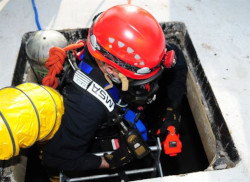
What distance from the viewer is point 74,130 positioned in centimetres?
131

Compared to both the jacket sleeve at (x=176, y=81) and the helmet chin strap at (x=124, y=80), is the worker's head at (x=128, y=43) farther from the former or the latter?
the jacket sleeve at (x=176, y=81)

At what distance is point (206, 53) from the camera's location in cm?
194

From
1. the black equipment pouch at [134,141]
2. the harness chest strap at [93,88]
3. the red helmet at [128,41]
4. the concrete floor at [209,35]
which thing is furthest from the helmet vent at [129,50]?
the concrete floor at [209,35]

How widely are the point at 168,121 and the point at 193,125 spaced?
0.64 meters

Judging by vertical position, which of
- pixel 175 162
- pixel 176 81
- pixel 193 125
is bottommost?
pixel 175 162

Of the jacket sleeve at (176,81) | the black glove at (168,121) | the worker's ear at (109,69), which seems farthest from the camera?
the jacket sleeve at (176,81)

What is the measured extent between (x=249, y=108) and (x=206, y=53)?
572 millimetres

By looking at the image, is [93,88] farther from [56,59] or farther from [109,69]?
[56,59]

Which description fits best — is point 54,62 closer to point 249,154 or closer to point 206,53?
point 206,53

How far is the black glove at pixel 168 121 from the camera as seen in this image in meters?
1.80

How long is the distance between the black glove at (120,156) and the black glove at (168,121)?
34 centimetres

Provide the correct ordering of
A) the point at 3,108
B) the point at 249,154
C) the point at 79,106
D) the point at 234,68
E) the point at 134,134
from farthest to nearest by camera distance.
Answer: the point at 234,68
the point at 134,134
the point at 249,154
the point at 79,106
the point at 3,108

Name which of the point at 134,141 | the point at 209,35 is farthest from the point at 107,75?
the point at 209,35

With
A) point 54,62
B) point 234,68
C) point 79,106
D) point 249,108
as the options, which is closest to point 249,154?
point 249,108
